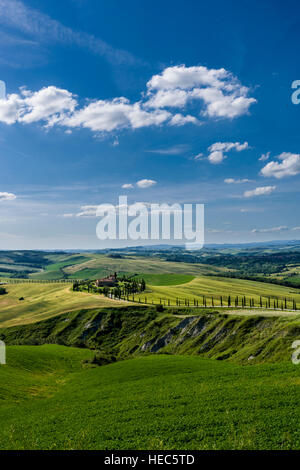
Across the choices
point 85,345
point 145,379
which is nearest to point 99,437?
point 145,379

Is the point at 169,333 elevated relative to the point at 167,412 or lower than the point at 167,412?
lower

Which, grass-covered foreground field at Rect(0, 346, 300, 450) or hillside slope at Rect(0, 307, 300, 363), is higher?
grass-covered foreground field at Rect(0, 346, 300, 450)

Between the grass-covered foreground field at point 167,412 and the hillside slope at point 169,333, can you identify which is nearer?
the grass-covered foreground field at point 167,412

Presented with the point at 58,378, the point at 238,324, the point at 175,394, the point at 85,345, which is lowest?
the point at 85,345

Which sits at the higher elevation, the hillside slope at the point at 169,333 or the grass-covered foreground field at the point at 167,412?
the grass-covered foreground field at the point at 167,412

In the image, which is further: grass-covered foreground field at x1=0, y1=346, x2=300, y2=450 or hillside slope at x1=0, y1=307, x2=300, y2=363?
hillside slope at x1=0, y1=307, x2=300, y2=363

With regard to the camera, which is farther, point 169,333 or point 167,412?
point 169,333
